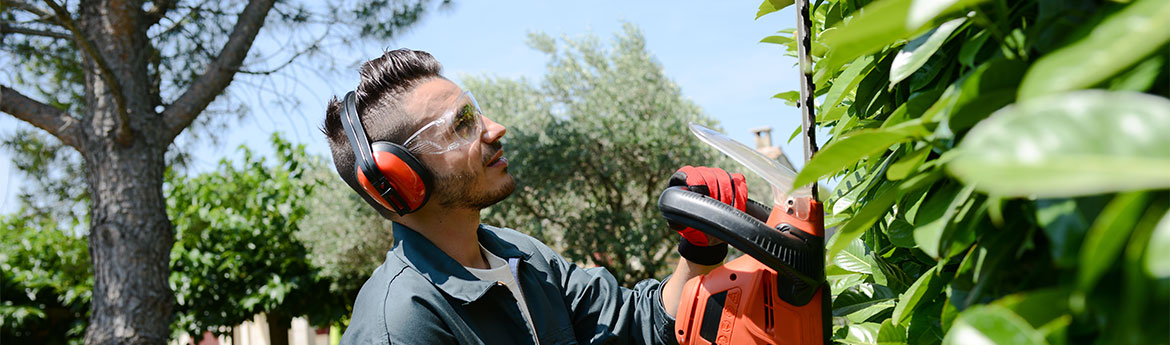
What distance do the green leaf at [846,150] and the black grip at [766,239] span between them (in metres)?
0.72

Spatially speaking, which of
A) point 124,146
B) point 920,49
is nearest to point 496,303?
point 920,49

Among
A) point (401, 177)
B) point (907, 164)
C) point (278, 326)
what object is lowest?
point (278, 326)

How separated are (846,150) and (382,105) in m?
1.65

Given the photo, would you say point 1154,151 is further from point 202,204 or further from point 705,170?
point 202,204

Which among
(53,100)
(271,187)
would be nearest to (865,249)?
(53,100)

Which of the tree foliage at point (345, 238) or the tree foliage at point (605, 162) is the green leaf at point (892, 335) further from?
the tree foliage at point (345, 238)

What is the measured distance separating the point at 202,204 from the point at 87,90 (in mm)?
2819

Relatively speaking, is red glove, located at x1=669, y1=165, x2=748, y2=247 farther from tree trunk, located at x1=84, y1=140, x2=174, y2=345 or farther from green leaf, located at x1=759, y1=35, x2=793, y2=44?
tree trunk, located at x1=84, y1=140, x2=174, y2=345

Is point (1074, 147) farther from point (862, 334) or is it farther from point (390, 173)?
point (390, 173)

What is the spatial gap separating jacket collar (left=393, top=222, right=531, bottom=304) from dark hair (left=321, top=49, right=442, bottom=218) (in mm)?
237

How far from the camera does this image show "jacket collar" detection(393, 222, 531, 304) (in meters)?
1.79

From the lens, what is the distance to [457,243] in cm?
207

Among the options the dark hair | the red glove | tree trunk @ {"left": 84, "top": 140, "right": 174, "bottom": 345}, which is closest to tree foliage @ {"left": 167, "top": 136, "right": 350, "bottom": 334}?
tree trunk @ {"left": 84, "top": 140, "right": 174, "bottom": 345}

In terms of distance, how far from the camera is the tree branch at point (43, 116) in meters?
5.75
